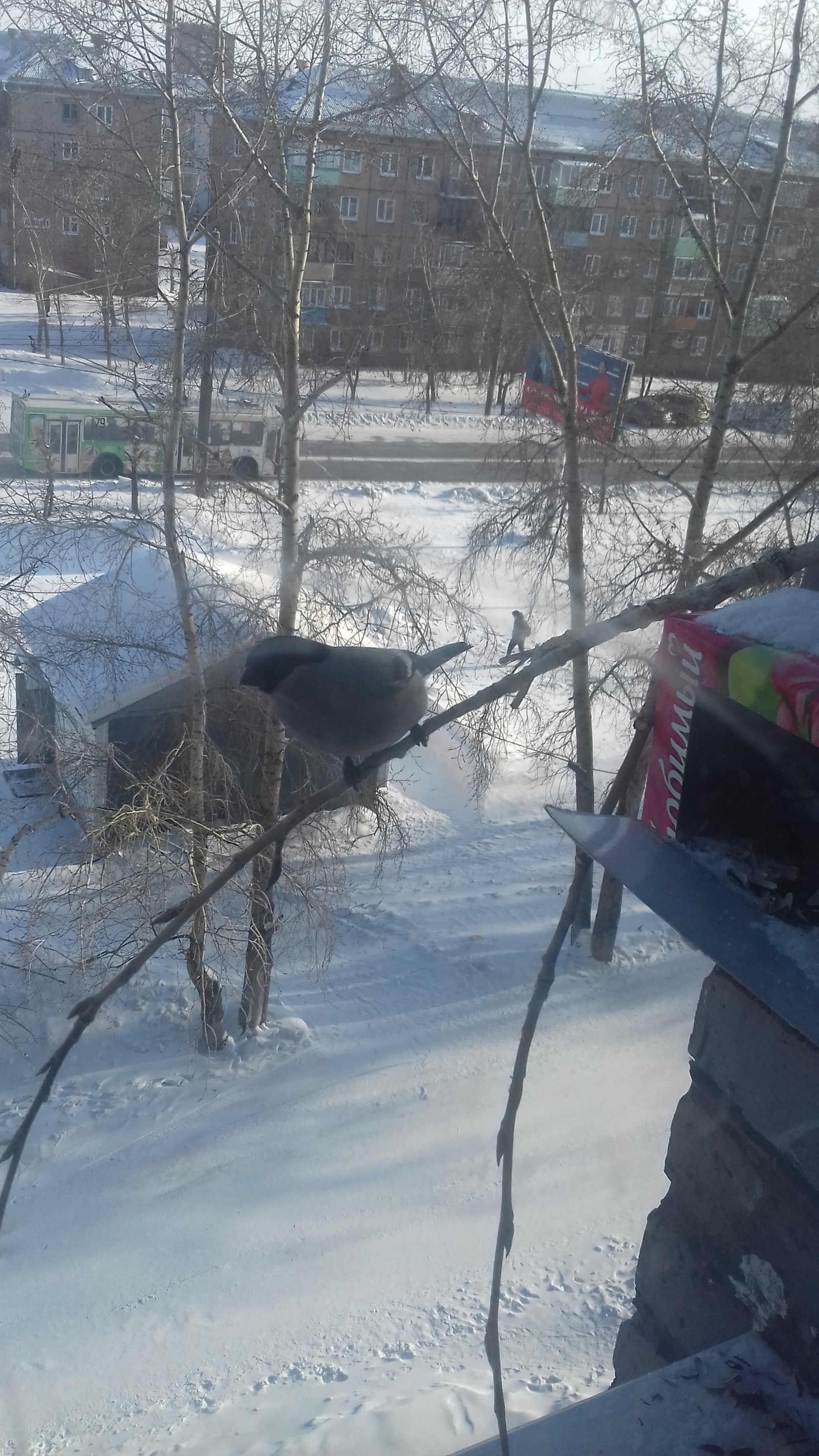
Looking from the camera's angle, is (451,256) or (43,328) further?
(43,328)

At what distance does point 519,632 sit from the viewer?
1417mm

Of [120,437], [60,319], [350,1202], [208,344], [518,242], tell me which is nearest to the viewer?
[350,1202]

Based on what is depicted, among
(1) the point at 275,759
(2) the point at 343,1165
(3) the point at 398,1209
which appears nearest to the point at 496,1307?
(3) the point at 398,1209

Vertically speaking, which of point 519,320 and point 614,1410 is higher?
point 519,320

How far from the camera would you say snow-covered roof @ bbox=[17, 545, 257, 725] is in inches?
310

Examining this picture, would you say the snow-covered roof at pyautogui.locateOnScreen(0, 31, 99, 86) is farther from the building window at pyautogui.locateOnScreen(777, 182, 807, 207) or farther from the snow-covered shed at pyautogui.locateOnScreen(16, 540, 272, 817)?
the building window at pyautogui.locateOnScreen(777, 182, 807, 207)

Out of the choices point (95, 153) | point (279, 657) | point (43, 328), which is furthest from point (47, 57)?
point (43, 328)

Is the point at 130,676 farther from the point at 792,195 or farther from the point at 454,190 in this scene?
the point at 454,190

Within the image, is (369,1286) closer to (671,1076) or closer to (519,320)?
(671,1076)

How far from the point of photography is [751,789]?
2293mm

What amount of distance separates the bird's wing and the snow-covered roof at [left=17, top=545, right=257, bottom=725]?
5.52 metres

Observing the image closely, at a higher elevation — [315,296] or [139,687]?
[315,296]

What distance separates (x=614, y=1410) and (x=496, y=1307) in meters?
0.80

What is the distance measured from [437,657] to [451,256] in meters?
14.7
